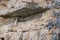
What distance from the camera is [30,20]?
199 centimetres

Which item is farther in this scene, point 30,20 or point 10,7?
point 10,7

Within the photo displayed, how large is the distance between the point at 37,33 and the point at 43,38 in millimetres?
100

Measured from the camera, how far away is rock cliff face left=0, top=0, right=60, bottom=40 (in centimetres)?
176

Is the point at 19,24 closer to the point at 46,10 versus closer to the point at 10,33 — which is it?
the point at 10,33

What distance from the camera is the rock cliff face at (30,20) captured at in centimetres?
176

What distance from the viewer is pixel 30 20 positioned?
199cm

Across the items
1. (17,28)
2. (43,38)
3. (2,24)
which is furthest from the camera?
(2,24)

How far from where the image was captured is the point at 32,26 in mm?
1884

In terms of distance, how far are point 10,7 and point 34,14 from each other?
334 millimetres

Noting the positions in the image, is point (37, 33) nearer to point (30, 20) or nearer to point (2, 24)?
point (30, 20)

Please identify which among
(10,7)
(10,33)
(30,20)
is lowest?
(10,33)

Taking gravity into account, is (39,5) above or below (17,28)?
above

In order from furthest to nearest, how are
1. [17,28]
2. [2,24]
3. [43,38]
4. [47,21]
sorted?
[2,24], [17,28], [47,21], [43,38]

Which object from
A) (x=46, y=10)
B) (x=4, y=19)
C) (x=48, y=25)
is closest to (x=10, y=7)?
(x=4, y=19)
